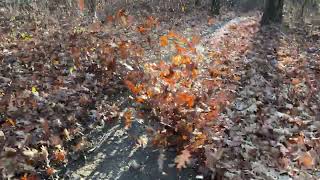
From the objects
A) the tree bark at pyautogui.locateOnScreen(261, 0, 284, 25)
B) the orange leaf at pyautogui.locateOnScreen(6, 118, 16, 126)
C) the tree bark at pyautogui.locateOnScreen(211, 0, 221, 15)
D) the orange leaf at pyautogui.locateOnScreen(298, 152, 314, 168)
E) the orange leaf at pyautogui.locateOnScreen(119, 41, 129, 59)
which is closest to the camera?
the orange leaf at pyautogui.locateOnScreen(298, 152, 314, 168)

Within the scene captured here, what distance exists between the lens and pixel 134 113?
6.32 meters

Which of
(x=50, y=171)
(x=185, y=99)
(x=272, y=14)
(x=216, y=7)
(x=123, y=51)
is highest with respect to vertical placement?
(x=216, y=7)

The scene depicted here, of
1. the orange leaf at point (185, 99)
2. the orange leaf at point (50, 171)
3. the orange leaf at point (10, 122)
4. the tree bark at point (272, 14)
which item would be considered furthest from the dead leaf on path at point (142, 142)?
the tree bark at point (272, 14)

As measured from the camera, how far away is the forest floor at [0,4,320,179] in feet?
16.8

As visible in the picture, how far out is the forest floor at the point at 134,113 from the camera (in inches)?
201

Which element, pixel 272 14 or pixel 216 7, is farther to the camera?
pixel 216 7

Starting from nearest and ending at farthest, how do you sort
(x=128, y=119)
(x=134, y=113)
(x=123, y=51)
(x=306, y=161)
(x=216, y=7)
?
(x=306, y=161) < (x=128, y=119) < (x=134, y=113) < (x=123, y=51) < (x=216, y=7)

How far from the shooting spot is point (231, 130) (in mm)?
5758

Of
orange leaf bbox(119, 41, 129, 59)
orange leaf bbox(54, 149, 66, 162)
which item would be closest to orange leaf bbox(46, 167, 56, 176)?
orange leaf bbox(54, 149, 66, 162)

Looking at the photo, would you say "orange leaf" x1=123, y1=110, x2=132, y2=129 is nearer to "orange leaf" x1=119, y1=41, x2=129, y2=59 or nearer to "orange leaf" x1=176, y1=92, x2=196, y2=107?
"orange leaf" x1=176, y1=92, x2=196, y2=107

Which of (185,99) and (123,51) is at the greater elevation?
(123,51)

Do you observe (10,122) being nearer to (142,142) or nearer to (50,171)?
(50,171)

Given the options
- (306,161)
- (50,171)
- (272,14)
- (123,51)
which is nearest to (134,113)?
(50,171)

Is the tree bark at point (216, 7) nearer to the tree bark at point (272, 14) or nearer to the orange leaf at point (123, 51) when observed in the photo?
the tree bark at point (272, 14)
